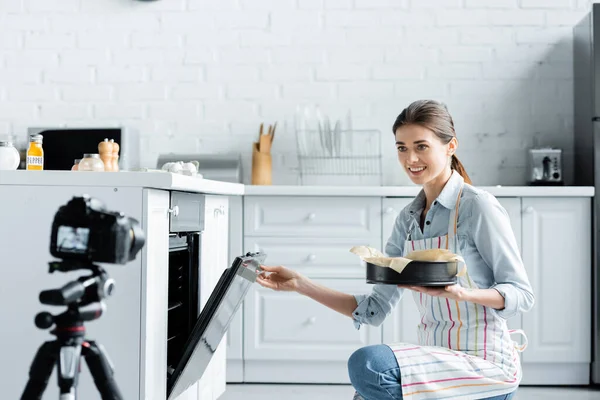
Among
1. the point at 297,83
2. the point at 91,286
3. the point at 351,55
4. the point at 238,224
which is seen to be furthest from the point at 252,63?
the point at 91,286

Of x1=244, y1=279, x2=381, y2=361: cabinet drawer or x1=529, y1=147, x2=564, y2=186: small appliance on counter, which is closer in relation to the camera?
x1=244, y1=279, x2=381, y2=361: cabinet drawer

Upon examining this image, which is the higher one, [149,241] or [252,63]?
[252,63]

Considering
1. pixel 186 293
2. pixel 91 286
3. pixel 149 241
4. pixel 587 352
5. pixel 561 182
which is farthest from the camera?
pixel 561 182

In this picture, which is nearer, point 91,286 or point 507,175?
point 91,286

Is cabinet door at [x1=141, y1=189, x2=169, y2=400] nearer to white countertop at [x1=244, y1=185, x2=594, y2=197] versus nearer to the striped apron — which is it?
the striped apron

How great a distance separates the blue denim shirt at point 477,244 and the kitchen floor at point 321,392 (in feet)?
3.82

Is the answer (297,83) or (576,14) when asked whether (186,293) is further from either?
(576,14)

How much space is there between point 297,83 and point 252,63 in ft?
0.95

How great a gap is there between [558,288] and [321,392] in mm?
1240

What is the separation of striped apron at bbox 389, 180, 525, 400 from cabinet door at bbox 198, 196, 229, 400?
844mm

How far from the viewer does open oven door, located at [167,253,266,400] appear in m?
1.92

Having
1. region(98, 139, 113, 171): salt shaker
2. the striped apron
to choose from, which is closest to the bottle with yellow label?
region(98, 139, 113, 171): salt shaker

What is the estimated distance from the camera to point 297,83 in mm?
4000

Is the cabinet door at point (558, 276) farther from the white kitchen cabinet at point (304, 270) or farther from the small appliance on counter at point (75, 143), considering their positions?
the small appliance on counter at point (75, 143)
